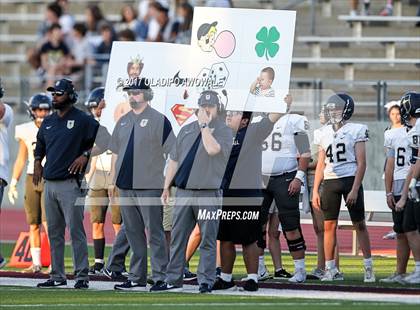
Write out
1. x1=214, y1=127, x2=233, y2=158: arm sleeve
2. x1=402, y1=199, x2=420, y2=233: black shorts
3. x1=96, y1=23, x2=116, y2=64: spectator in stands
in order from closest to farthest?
1. x1=214, y1=127, x2=233, y2=158: arm sleeve
2. x1=402, y1=199, x2=420, y2=233: black shorts
3. x1=96, y1=23, x2=116, y2=64: spectator in stands

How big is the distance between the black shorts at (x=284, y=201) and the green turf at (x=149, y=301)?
1.85 m

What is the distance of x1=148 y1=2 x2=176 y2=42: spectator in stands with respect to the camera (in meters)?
24.9

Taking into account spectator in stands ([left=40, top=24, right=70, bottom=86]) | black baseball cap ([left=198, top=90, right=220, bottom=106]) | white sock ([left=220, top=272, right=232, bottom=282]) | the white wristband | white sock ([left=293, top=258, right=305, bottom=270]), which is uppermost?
spectator in stands ([left=40, top=24, right=70, bottom=86])

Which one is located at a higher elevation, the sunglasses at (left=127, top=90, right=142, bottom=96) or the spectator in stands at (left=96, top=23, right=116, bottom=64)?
the spectator in stands at (left=96, top=23, right=116, bottom=64)

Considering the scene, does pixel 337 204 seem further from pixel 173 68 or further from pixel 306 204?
pixel 173 68

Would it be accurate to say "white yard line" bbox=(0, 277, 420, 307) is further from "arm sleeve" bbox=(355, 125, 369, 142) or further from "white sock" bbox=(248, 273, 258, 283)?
"arm sleeve" bbox=(355, 125, 369, 142)

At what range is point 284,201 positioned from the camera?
564 inches

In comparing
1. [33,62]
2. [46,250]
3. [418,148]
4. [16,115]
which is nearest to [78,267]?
[46,250]

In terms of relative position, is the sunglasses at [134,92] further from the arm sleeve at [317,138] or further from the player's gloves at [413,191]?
the player's gloves at [413,191]

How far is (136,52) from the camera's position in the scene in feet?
51.4

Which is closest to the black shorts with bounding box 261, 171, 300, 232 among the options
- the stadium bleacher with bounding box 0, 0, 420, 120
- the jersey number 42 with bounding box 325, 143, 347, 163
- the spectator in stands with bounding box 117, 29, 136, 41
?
the jersey number 42 with bounding box 325, 143, 347, 163

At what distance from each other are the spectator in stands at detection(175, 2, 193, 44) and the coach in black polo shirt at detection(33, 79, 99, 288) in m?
9.92

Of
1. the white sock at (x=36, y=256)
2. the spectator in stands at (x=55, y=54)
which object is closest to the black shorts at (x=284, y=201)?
the white sock at (x=36, y=256)

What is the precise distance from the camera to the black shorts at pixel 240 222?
43.7 feet
